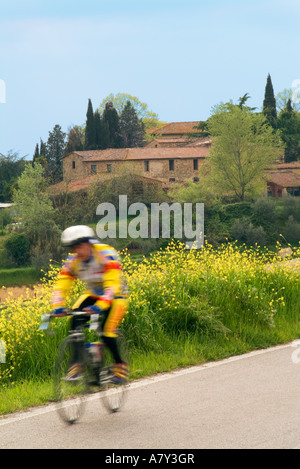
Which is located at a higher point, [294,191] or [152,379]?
[152,379]

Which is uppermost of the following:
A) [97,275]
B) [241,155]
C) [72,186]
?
[97,275]

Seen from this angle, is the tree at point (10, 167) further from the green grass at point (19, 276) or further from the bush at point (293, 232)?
the bush at point (293, 232)

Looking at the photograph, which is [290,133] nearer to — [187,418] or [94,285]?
[94,285]

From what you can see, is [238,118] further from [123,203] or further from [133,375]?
[133,375]

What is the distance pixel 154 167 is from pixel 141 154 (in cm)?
311

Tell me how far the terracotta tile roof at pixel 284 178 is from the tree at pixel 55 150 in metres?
34.4

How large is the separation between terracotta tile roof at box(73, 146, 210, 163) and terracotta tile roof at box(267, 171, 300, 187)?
10.9 metres

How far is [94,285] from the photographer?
582 cm

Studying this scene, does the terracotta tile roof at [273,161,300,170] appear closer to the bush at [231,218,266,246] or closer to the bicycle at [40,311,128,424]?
the bush at [231,218,266,246]

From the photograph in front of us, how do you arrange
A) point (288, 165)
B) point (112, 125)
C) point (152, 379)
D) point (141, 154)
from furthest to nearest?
point (112, 125) → point (141, 154) → point (288, 165) → point (152, 379)

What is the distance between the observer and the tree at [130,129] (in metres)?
115

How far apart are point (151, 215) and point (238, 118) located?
→ 2174cm

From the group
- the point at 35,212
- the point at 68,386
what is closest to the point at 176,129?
the point at 35,212

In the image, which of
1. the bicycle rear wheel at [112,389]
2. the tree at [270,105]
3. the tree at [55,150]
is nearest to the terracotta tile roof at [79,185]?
the tree at [55,150]
